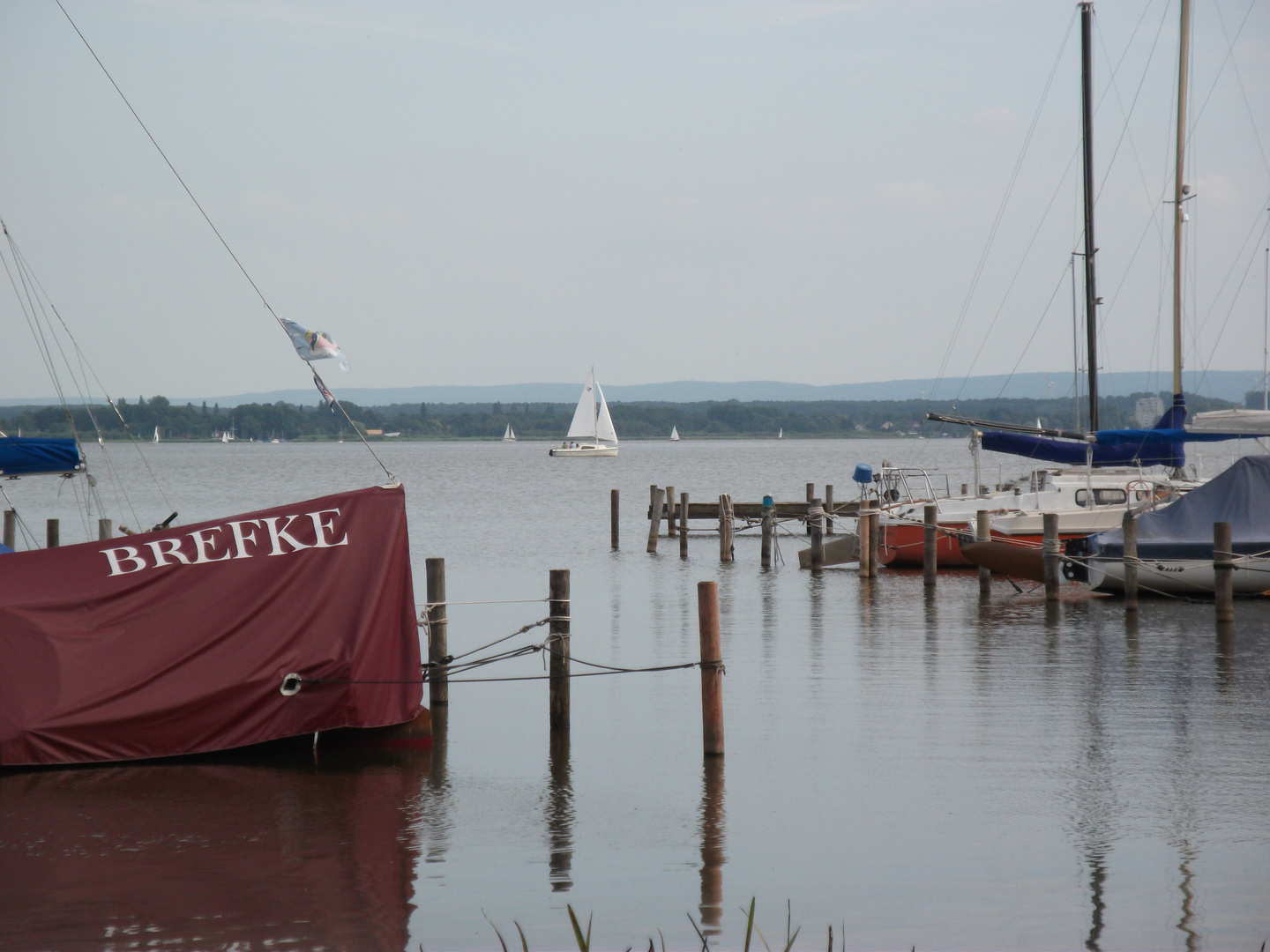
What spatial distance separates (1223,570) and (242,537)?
44.5ft

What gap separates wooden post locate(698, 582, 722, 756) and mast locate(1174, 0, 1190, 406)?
19.0 metres

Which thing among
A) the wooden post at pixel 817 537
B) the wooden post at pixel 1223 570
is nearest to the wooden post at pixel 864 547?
the wooden post at pixel 817 537

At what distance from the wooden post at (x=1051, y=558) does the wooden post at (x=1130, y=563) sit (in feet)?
3.39

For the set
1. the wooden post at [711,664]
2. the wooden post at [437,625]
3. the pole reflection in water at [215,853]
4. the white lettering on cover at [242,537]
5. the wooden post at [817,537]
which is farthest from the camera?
the wooden post at [817,537]

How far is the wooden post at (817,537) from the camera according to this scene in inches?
1026

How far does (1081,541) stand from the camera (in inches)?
849

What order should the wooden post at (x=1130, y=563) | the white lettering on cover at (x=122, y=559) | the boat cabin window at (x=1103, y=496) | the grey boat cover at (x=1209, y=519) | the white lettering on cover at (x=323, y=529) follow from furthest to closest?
the boat cabin window at (x=1103, y=496) → the grey boat cover at (x=1209, y=519) → the wooden post at (x=1130, y=563) → the white lettering on cover at (x=323, y=529) → the white lettering on cover at (x=122, y=559)

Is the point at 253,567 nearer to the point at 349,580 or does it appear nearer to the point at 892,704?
the point at 349,580

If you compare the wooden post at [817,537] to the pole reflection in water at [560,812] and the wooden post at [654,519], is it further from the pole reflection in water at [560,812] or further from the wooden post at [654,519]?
the pole reflection in water at [560,812]

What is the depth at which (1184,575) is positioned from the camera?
66.4ft

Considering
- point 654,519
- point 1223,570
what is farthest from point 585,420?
point 1223,570

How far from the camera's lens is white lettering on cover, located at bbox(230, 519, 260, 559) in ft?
34.5

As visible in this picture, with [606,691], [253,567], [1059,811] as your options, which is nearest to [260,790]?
[253,567]

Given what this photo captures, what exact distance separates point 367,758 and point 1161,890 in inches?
256
